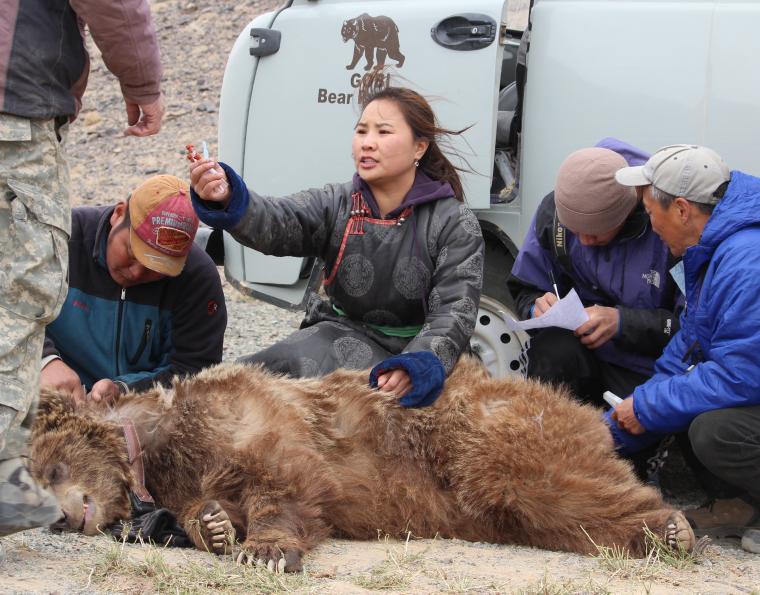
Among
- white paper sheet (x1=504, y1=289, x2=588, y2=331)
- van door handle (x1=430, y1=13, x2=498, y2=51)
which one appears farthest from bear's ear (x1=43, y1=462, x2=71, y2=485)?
van door handle (x1=430, y1=13, x2=498, y2=51)

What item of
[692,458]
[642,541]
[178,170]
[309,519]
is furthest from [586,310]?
[178,170]

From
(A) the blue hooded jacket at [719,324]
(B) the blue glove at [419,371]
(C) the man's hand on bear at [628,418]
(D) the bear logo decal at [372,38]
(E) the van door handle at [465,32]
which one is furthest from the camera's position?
(D) the bear logo decal at [372,38]

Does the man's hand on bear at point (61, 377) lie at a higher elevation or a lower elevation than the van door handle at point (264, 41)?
lower

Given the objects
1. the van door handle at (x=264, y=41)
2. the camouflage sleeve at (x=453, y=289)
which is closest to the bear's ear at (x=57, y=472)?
the camouflage sleeve at (x=453, y=289)

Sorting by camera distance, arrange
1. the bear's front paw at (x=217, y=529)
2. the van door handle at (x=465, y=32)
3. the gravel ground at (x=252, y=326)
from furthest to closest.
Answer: the gravel ground at (x=252, y=326) < the van door handle at (x=465, y=32) < the bear's front paw at (x=217, y=529)

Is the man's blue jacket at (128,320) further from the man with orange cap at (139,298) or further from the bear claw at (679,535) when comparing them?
the bear claw at (679,535)

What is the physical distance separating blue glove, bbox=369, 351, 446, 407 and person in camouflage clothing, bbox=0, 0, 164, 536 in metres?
1.41

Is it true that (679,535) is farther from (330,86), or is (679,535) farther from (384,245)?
(330,86)

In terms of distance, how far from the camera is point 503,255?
19.7 feet

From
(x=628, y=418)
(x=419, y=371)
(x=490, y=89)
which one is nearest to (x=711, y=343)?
(x=628, y=418)

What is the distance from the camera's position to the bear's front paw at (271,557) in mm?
3686

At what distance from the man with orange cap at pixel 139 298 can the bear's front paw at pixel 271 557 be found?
1385 mm

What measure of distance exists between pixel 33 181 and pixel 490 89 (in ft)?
9.17

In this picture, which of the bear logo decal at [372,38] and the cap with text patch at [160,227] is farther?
the bear logo decal at [372,38]
